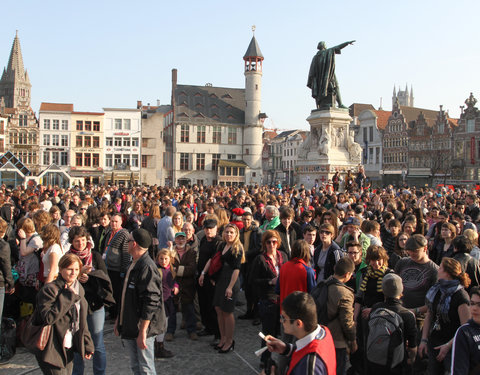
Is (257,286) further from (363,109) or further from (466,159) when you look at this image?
(363,109)

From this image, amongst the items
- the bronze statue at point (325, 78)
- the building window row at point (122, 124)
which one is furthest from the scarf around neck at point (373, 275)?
the building window row at point (122, 124)

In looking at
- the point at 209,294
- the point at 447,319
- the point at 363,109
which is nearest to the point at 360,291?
the point at 447,319

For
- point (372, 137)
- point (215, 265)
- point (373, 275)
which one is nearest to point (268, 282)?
point (215, 265)

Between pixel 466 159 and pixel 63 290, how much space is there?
58.2m

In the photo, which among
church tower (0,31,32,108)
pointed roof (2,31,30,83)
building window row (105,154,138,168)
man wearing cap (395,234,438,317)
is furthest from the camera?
pointed roof (2,31,30,83)

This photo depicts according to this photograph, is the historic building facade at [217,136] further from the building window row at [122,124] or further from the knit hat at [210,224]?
the knit hat at [210,224]

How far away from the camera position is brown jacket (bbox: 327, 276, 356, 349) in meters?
4.36

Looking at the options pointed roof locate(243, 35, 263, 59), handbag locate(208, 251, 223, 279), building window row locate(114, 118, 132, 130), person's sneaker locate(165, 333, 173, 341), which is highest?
pointed roof locate(243, 35, 263, 59)

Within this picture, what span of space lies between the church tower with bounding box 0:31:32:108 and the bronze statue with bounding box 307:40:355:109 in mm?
119828

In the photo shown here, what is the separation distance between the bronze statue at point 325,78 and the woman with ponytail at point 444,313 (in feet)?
63.0

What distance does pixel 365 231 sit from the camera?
275 inches

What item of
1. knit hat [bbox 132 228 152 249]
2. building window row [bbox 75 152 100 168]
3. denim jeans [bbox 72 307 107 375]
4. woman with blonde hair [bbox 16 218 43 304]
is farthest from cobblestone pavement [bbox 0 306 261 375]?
building window row [bbox 75 152 100 168]

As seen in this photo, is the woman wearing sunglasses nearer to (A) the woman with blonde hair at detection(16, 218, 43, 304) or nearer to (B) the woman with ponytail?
A: (B) the woman with ponytail

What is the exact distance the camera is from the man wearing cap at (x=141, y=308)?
4461mm
